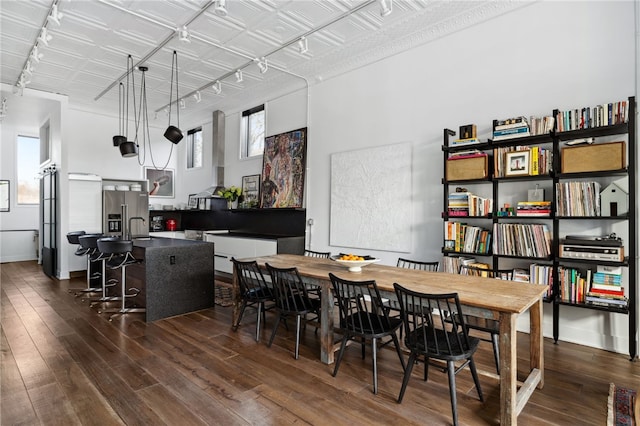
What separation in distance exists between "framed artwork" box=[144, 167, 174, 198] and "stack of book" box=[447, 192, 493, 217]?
746 cm

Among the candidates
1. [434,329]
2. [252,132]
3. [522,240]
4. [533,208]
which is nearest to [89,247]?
[252,132]

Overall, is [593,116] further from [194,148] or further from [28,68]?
[194,148]

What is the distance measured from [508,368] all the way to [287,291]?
77.4 inches

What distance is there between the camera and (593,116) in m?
3.20

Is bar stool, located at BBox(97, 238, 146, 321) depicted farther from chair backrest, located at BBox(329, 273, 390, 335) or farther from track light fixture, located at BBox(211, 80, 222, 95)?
track light fixture, located at BBox(211, 80, 222, 95)

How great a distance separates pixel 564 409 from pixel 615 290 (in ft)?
4.50

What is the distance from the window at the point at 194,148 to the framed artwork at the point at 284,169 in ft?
9.21

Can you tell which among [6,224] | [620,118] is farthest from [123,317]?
[6,224]

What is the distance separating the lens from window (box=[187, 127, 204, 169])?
884 centimetres

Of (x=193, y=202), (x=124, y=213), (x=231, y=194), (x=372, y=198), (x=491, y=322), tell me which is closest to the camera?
(x=491, y=322)

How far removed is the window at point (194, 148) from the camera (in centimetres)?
884

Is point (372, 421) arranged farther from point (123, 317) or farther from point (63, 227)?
point (63, 227)

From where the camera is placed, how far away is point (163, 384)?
2678 mm

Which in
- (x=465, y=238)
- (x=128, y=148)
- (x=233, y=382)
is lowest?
(x=233, y=382)
